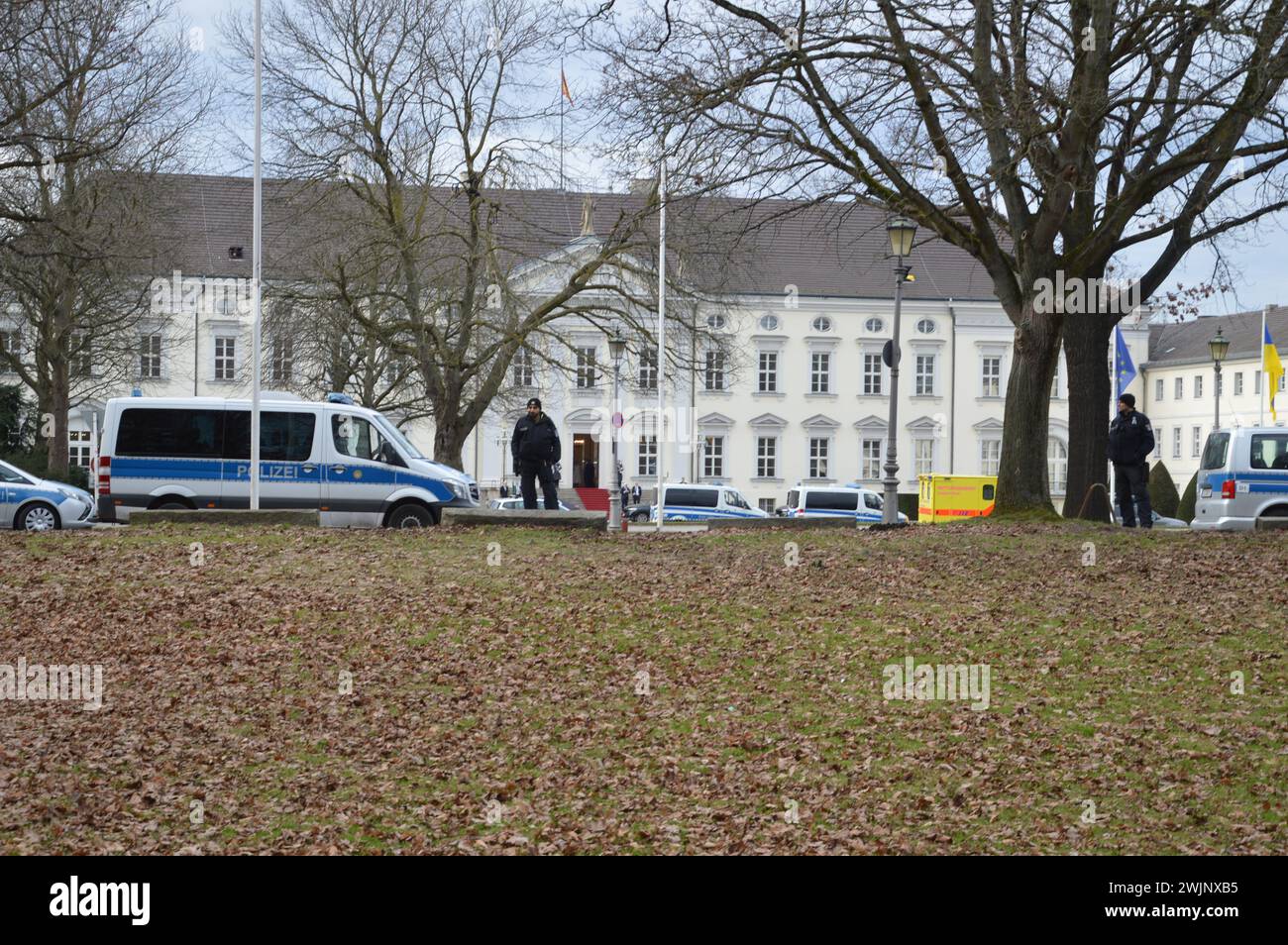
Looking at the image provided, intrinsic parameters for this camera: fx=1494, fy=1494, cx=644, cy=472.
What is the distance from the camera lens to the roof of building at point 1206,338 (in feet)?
277

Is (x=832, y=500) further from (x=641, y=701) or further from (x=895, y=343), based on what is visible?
(x=641, y=701)

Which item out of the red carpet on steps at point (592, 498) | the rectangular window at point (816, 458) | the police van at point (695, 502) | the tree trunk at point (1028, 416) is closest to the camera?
the tree trunk at point (1028, 416)

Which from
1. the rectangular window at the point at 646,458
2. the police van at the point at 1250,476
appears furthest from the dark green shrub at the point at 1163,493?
the rectangular window at the point at 646,458

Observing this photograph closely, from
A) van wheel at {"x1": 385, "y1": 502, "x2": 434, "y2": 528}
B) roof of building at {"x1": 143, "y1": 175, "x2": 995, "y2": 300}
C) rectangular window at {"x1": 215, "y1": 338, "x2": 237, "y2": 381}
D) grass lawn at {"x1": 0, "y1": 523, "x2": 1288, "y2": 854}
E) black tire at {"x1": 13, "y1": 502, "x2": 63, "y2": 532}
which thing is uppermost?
roof of building at {"x1": 143, "y1": 175, "x2": 995, "y2": 300}

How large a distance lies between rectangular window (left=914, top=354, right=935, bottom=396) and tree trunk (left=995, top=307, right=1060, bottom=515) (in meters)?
55.9

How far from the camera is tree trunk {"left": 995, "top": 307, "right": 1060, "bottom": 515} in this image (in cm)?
1969

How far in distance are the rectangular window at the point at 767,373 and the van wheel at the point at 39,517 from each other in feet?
174

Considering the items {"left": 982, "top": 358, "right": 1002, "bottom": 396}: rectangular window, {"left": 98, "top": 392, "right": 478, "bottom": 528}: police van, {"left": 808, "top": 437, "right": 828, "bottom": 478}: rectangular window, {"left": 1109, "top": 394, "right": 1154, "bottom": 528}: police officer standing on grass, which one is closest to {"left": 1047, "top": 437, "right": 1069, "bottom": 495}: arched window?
{"left": 982, "top": 358, "right": 1002, "bottom": 396}: rectangular window

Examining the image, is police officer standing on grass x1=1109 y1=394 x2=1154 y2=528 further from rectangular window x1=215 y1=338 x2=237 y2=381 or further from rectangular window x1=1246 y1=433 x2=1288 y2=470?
rectangular window x1=215 y1=338 x2=237 y2=381

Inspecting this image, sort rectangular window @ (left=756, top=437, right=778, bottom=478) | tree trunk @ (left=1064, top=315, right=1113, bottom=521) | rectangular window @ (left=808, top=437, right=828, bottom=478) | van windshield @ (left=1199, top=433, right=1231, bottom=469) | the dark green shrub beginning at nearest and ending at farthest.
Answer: tree trunk @ (left=1064, top=315, right=1113, bottom=521) → van windshield @ (left=1199, top=433, right=1231, bottom=469) → the dark green shrub → rectangular window @ (left=756, top=437, right=778, bottom=478) → rectangular window @ (left=808, top=437, right=828, bottom=478)

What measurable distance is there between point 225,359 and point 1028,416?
181ft

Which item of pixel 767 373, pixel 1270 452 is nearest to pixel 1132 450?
pixel 1270 452

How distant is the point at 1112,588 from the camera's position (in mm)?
14172

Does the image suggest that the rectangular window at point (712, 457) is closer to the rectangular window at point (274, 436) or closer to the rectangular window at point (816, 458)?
the rectangular window at point (816, 458)
